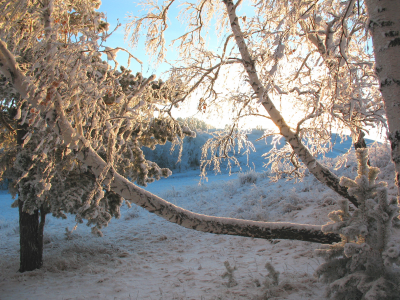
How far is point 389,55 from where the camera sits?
4.94 ft

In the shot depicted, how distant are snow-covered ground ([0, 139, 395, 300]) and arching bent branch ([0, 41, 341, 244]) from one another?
112cm

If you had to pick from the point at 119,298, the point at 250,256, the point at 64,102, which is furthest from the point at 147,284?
the point at 64,102

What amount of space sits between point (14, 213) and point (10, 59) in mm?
13138

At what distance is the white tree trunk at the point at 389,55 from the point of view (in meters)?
1.48

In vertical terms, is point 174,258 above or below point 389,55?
below

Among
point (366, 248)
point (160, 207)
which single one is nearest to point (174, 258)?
point (160, 207)

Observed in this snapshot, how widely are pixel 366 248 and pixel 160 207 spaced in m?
2.07

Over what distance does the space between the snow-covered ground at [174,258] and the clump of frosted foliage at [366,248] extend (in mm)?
864

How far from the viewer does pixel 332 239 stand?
2.79 meters

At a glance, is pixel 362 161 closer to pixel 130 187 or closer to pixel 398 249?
pixel 398 249

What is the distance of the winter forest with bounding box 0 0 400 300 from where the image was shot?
2.15 meters

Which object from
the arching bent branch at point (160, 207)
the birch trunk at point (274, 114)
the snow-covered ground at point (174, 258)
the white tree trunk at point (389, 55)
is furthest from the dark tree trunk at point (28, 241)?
the white tree trunk at point (389, 55)

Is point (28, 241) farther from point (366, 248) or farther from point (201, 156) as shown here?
point (366, 248)

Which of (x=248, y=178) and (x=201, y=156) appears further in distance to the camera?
(x=248, y=178)
